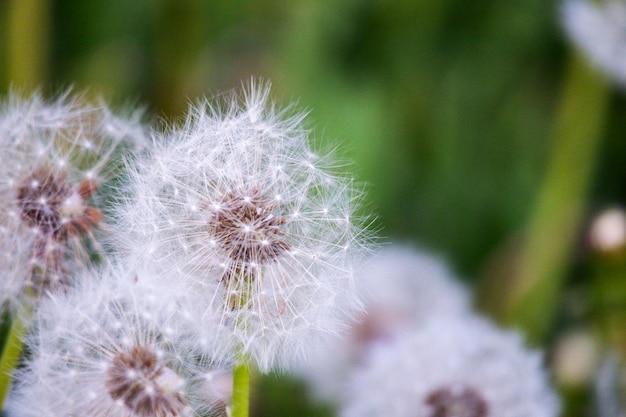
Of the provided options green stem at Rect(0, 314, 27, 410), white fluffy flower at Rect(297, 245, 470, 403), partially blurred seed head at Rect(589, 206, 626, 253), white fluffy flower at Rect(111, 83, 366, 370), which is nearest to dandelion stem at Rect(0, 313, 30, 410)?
green stem at Rect(0, 314, 27, 410)

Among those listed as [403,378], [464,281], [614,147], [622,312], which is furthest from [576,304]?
[614,147]

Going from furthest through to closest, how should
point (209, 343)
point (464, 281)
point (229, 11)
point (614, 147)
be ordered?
point (229, 11), point (614, 147), point (464, 281), point (209, 343)

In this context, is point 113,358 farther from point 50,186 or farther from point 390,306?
point 390,306

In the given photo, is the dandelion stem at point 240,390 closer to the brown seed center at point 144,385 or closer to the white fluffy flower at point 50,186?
the brown seed center at point 144,385

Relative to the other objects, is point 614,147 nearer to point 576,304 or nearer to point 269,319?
point 576,304

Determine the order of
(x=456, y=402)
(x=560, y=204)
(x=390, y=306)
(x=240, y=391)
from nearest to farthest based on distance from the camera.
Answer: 1. (x=240, y=391)
2. (x=456, y=402)
3. (x=390, y=306)
4. (x=560, y=204)

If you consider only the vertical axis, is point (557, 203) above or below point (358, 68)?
below

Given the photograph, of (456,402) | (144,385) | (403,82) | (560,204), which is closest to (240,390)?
(144,385)
